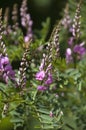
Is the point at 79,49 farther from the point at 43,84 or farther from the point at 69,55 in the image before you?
the point at 43,84

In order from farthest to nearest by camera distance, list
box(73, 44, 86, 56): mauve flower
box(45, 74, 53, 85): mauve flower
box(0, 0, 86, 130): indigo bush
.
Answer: box(73, 44, 86, 56): mauve flower → box(45, 74, 53, 85): mauve flower → box(0, 0, 86, 130): indigo bush

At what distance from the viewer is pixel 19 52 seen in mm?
2447

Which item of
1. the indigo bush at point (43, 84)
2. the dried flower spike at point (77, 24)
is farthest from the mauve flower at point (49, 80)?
the dried flower spike at point (77, 24)

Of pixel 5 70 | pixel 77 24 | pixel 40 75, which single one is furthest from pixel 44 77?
pixel 77 24

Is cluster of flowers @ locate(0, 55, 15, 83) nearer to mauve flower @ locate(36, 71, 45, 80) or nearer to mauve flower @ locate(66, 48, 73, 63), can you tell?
mauve flower @ locate(36, 71, 45, 80)

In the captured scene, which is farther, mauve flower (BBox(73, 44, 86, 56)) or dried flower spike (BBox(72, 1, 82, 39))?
mauve flower (BBox(73, 44, 86, 56))

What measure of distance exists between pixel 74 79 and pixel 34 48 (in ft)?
0.79

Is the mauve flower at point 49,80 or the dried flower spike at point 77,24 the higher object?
the dried flower spike at point 77,24

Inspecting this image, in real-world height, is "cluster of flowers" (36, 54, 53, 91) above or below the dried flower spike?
below

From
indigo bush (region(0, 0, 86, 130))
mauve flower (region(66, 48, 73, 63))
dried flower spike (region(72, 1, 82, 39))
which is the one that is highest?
dried flower spike (region(72, 1, 82, 39))

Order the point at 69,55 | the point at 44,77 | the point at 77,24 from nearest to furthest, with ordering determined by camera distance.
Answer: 1. the point at 44,77
2. the point at 77,24
3. the point at 69,55

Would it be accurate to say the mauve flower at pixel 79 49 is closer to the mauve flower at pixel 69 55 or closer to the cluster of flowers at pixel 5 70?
the mauve flower at pixel 69 55

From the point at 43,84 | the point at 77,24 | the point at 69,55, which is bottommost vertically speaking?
the point at 43,84

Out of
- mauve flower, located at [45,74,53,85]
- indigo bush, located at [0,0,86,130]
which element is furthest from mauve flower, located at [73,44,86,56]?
mauve flower, located at [45,74,53,85]
